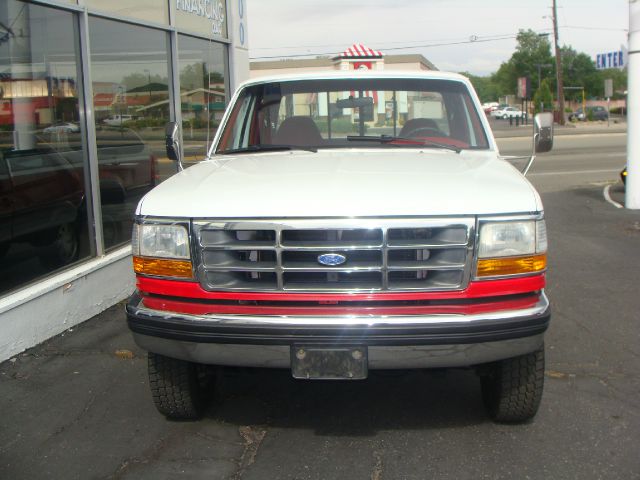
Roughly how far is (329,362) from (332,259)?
1.52 ft

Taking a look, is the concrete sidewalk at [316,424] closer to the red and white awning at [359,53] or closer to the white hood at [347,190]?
the white hood at [347,190]

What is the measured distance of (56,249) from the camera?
6.20 meters

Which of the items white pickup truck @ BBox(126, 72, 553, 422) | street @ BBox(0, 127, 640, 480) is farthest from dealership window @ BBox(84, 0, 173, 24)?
white pickup truck @ BBox(126, 72, 553, 422)

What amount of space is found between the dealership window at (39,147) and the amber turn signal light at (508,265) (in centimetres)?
361

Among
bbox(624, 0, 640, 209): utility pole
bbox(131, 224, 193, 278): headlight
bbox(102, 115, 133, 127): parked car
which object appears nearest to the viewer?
bbox(131, 224, 193, 278): headlight

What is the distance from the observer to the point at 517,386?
372 centimetres

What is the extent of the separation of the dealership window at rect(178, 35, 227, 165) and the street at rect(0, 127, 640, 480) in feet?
11.8

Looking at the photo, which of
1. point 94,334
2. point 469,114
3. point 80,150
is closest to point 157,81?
point 80,150

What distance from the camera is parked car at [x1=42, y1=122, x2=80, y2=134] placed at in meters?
6.21

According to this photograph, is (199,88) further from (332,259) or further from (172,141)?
(332,259)

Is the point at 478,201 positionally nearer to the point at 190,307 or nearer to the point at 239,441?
the point at 190,307

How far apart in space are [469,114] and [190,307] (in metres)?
2.55

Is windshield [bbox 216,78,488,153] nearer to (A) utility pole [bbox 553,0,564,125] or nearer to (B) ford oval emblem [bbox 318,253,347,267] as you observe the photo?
(B) ford oval emblem [bbox 318,253,347,267]

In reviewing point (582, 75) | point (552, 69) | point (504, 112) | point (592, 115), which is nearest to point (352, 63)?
point (592, 115)
